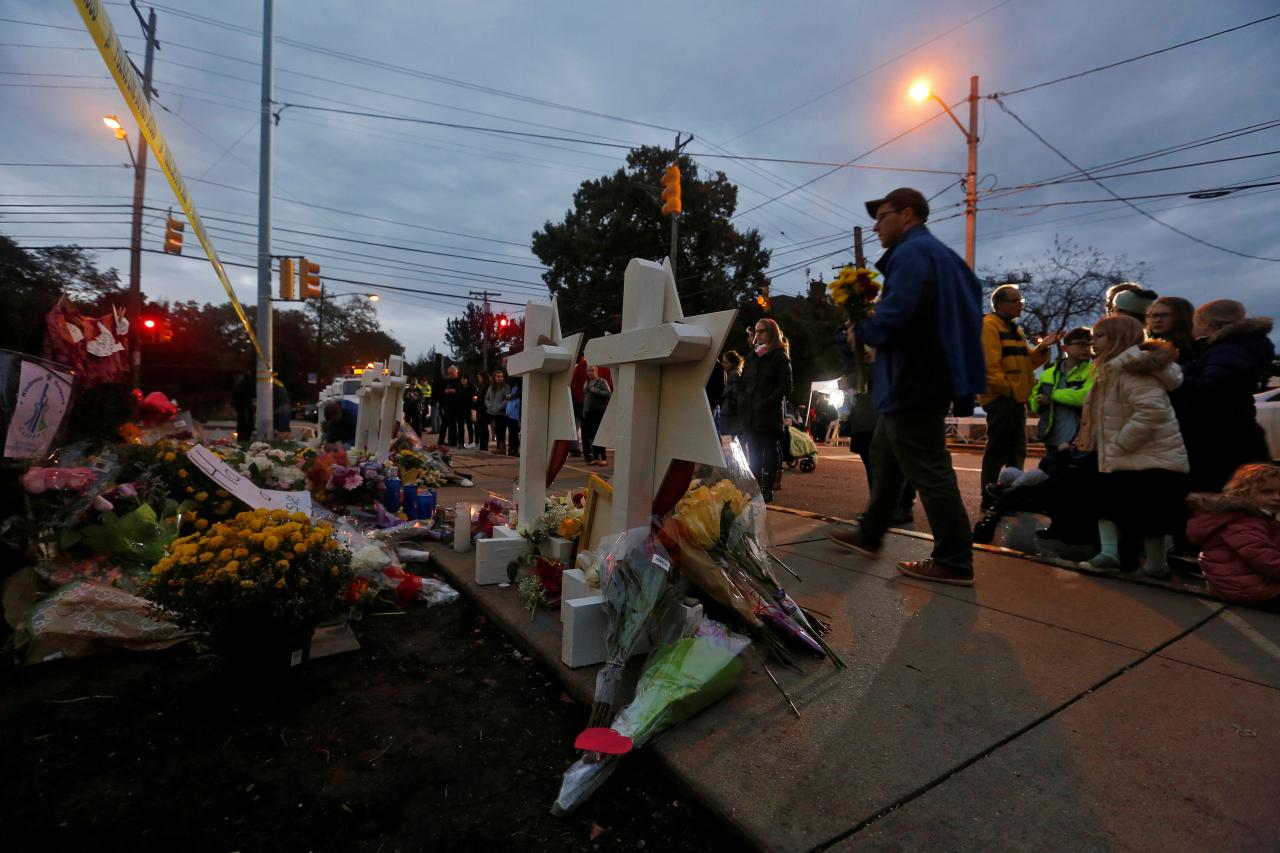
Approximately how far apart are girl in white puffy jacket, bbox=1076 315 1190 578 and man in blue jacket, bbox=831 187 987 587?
0.85 metres

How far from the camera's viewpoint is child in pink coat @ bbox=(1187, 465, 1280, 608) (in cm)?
260

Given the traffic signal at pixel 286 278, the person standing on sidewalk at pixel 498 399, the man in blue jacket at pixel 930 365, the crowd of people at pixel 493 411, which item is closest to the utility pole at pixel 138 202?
the traffic signal at pixel 286 278

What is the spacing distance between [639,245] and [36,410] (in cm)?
2727

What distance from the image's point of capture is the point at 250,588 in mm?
2049

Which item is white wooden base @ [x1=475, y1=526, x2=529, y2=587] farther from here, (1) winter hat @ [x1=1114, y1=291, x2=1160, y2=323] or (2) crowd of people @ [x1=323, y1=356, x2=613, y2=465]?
(1) winter hat @ [x1=1114, y1=291, x2=1160, y2=323]

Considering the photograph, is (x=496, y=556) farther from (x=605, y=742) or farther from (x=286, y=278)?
(x=286, y=278)

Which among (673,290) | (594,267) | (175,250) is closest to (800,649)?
(673,290)

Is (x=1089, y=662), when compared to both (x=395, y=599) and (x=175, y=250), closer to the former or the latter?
(x=395, y=599)

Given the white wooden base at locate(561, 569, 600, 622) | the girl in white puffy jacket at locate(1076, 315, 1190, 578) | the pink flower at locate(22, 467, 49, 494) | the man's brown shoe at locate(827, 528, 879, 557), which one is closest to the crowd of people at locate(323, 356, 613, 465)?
the man's brown shoe at locate(827, 528, 879, 557)

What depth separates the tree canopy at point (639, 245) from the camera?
93.9 ft

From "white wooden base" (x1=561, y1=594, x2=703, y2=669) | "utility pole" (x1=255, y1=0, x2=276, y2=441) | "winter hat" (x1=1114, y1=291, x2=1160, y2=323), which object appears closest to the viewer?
"white wooden base" (x1=561, y1=594, x2=703, y2=669)

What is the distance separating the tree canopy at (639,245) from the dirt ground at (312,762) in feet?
85.1

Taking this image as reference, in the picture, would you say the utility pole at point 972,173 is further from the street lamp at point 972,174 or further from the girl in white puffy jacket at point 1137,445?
the girl in white puffy jacket at point 1137,445

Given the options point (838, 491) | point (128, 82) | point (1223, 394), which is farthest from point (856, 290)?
point (128, 82)
